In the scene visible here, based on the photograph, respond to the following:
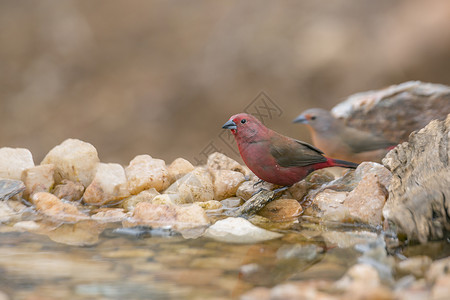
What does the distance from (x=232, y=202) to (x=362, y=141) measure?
1.94m

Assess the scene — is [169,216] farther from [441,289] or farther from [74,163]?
[441,289]

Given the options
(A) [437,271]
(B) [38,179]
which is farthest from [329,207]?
(B) [38,179]

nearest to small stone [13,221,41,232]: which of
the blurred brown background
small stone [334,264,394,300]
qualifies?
small stone [334,264,394,300]

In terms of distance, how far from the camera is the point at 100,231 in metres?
2.82

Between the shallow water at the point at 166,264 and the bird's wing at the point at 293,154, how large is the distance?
0.63m

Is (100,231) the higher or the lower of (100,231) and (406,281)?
the higher

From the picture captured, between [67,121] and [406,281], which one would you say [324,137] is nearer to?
[406,281]

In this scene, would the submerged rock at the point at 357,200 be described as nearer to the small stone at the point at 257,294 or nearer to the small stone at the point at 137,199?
the small stone at the point at 137,199

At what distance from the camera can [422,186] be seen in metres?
2.41

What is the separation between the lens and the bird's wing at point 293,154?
10.8 feet

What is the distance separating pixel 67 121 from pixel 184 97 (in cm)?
238

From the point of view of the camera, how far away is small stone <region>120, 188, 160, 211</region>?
10.9 ft

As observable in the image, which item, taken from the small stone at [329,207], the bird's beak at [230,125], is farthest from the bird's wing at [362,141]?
the bird's beak at [230,125]

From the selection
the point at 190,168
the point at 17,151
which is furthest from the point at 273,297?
the point at 17,151
